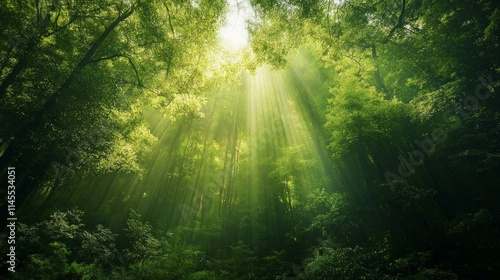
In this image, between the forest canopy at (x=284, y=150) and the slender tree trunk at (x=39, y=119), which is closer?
the forest canopy at (x=284, y=150)

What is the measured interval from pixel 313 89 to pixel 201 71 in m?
10.7

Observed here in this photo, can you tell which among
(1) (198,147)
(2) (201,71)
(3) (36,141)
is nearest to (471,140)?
(2) (201,71)
